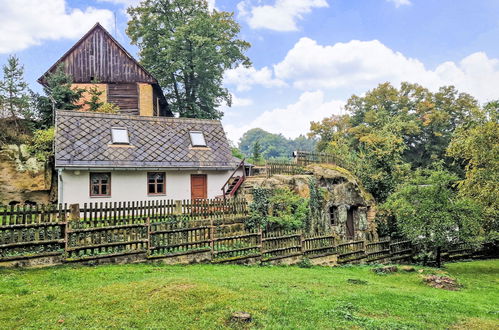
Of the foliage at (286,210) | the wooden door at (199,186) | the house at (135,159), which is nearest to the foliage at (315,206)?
the foliage at (286,210)

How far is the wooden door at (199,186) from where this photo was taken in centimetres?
2044

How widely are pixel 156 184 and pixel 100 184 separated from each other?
303 centimetres

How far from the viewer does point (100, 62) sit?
28.9 metres

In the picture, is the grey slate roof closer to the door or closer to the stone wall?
the stone wall

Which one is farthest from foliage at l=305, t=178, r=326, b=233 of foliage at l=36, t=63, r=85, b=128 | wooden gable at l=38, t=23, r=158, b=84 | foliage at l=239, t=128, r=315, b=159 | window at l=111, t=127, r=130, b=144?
foliage at l=239, t=128, r=315, b=159

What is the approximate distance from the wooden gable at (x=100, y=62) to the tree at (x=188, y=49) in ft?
13.6

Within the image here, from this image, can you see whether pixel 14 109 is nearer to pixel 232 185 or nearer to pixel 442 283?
pixel 232 185

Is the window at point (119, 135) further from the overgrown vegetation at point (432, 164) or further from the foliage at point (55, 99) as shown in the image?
the overgrown vegetation at point (432, 164)

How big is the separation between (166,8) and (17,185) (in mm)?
24194

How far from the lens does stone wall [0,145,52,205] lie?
62.3 ft

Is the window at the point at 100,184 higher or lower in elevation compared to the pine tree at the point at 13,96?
lower

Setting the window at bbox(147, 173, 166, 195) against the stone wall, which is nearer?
the stone wall

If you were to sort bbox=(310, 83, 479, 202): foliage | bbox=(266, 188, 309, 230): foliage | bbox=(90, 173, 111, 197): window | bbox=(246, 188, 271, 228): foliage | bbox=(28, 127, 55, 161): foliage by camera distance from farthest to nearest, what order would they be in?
bbox=(310, 83, 479, 202): foliage < bbox=(28, 127, 55, 161): foliage < bbox=(90, 173, 111, 197): window < bbox=(266, 188, 309, 230): foliage < bbox=(246, 188, 271, 228): foliage

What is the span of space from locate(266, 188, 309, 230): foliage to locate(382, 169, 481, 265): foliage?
5.58m
